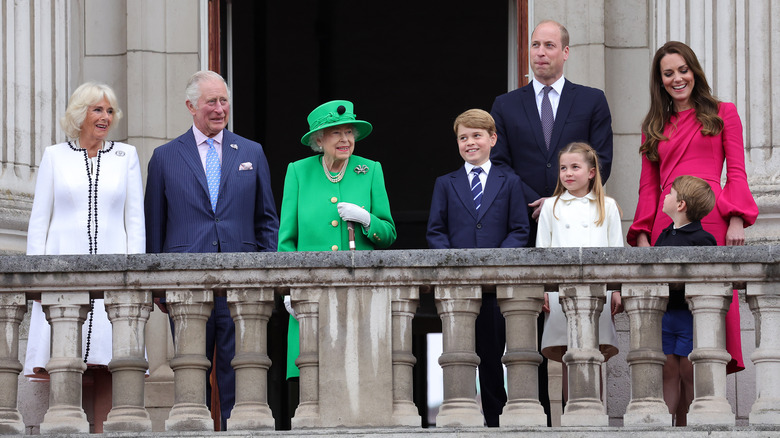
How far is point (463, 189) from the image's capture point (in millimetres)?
7922

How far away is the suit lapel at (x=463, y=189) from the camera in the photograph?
25.9 feet

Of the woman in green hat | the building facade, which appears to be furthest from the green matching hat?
the building facade

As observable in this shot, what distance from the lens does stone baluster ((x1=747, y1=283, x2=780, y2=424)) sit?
7039 millimetres

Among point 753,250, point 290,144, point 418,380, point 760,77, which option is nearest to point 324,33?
point 290,144

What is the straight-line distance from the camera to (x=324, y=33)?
57.8 feet

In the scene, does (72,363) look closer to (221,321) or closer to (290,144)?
(221,321)

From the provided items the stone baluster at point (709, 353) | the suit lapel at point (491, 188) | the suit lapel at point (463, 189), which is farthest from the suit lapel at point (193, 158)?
the stone baluster at point (709, 353)

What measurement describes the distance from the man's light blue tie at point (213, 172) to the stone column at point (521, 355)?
5.25ft

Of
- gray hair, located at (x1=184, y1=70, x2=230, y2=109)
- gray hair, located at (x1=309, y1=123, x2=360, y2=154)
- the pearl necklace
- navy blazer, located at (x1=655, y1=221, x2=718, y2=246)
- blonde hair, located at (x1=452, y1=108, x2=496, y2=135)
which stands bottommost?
navy blazer, located at (x1=655, y1=221, x2=718, y2=246)

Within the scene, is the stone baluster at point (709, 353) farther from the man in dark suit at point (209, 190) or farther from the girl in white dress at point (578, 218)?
the man in dark suit at point (209, 190)

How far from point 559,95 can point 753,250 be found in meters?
1.66

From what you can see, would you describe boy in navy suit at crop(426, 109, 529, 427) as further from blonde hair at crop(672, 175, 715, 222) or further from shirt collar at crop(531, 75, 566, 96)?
blonde hair at crop(672, 175, 715, 222)

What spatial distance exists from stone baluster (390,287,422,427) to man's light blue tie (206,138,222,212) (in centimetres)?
120

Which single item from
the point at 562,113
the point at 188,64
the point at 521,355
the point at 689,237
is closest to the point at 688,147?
the point at 689,237
